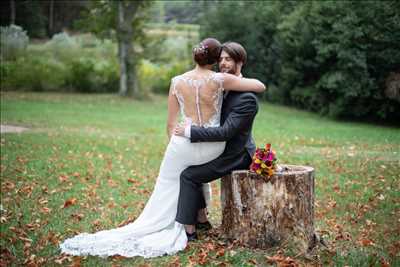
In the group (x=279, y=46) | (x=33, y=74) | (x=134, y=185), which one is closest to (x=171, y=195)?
(x=134, y=185)

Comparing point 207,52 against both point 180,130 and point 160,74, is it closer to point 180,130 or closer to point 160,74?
point 180,130

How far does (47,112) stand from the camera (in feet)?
67.3

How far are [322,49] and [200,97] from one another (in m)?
17.2

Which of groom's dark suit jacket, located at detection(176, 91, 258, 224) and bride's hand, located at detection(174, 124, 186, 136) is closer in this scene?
groom's dark suit jacket, located at detection(176, 91, 258, 224)

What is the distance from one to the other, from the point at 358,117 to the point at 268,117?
177 inches

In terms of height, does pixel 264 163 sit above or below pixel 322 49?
below

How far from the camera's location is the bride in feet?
17.6

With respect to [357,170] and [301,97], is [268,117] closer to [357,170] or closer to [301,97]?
[301,97]

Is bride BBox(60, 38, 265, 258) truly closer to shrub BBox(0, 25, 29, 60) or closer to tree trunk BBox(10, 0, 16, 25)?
shrub BBox(0, 25, 29, 60)

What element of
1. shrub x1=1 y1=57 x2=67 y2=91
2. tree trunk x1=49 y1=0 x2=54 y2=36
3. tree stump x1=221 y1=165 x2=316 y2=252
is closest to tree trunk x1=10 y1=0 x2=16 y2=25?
tree trunk x1=49 y1=0 x2=54 y2=36

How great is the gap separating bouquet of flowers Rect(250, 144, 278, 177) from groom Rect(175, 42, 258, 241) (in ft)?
1.01

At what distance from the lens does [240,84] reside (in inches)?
210

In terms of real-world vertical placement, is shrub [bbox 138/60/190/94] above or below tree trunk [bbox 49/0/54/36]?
below

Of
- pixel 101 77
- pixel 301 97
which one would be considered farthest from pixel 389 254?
pixel 101 77
